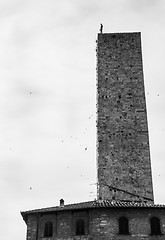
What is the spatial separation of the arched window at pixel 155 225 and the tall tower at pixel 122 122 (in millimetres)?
4601

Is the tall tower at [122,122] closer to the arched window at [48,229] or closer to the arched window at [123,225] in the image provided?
the arched window at [123,225]

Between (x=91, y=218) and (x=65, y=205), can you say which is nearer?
(x=91, y=218)

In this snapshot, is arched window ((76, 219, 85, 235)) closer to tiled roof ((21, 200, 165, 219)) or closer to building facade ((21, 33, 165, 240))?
building facade ((21, 33, 165, 240))

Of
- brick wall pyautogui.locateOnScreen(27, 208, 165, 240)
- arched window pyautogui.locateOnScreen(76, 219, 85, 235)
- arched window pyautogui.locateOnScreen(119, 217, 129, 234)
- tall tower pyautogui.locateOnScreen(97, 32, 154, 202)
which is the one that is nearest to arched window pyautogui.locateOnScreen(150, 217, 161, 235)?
brick wall pyautogui.locateOnScreen(27, 208, 165, 240)

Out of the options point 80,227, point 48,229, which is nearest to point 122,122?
point 80,227

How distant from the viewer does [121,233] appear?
92.4 feet

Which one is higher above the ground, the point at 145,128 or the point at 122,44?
the point at 122,44

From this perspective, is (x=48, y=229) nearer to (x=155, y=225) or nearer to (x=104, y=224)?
(x=104, y=224)

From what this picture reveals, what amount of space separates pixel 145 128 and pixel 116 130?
6.89 ft

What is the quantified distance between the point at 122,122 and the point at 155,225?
9.39 meters

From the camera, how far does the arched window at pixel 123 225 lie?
1112 inches

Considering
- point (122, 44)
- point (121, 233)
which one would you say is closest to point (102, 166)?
point (121, 233)

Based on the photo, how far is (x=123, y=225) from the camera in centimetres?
2839

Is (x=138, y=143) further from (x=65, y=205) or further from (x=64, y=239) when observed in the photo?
(x=64, y=239)
